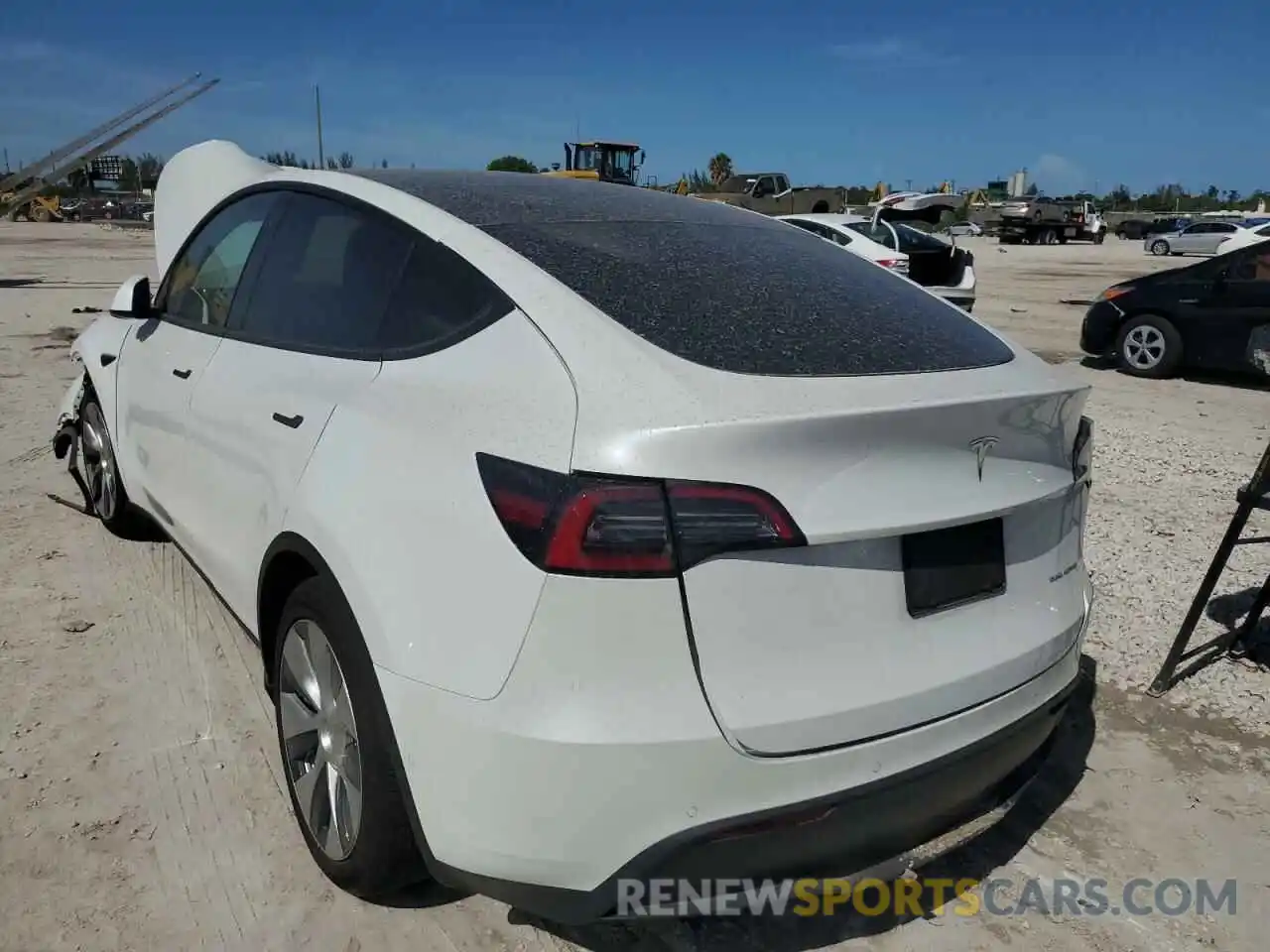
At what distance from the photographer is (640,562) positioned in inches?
65.1

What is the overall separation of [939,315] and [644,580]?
136cm

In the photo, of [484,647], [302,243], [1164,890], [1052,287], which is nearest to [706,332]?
[484,647]

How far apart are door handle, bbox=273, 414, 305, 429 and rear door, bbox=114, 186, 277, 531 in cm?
75

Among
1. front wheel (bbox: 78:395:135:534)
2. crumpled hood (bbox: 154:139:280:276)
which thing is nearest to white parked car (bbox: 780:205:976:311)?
crumpled hood (bbox: 154:139:280:276)

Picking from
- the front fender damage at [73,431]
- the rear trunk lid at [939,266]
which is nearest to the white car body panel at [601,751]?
the front fender damage at [73,431]

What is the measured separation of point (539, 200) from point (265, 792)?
189cm

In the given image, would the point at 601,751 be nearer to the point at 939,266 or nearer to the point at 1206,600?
the point at 1206,600

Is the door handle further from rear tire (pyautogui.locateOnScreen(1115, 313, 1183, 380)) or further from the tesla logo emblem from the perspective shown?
rear tire (pyautogui.locateOnScreen(1115, 313, 1183, 380))

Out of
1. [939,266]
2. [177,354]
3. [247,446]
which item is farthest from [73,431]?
[939,266]

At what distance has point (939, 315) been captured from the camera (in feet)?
8.38

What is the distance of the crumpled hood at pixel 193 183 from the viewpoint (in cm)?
439

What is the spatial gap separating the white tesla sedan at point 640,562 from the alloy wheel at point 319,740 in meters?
0.01

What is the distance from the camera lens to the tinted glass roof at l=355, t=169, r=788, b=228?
2523 millimetres

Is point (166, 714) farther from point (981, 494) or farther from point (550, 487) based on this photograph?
point (981, 494)
